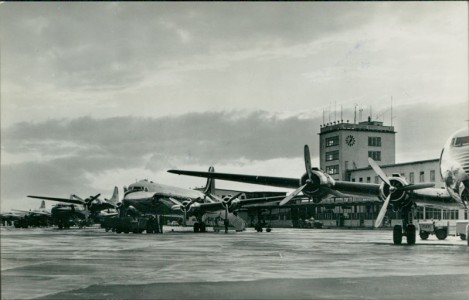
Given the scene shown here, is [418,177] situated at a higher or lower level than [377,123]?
lower

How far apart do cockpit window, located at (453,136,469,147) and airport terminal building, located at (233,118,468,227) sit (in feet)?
111

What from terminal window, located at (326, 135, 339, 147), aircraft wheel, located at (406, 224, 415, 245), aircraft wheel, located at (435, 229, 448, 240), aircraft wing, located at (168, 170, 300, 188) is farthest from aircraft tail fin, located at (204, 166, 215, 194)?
aircraft wheel, located at (406, 224, 415, 245)

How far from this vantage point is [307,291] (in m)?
9.60

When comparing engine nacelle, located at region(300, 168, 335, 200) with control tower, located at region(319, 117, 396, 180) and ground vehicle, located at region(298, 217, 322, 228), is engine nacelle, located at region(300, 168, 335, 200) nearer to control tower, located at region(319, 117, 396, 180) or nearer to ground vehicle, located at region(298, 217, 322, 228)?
control tower, located at region(319, 117, 396, 180)

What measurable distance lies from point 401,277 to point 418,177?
54.2 meters

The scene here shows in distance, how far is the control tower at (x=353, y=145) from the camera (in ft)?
200

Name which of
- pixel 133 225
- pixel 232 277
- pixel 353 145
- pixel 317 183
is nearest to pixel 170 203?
pixel 133 225

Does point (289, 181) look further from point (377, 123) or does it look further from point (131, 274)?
point (377, 123)

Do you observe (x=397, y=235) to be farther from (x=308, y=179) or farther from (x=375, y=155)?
(x=375, y=155)

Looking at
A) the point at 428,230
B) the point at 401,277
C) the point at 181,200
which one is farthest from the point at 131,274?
the point at 181,200

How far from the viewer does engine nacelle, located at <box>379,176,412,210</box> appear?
82.1 feet

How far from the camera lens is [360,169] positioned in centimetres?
7825

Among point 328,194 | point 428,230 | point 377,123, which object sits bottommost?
point 428,230

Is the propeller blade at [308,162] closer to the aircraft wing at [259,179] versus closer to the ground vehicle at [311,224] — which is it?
the aircraft wing at [259,179]
